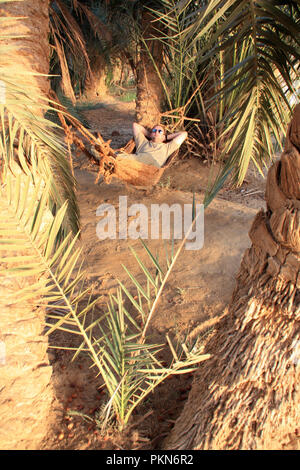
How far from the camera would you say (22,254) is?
5.89ft

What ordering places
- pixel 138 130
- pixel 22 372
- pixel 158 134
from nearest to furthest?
pixel 22 372 < pixel 158 134 < pixel 138 130

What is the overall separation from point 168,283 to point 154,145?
2.07 m

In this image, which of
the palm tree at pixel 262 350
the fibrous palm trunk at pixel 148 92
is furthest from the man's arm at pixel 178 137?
the palm tree at pixel 262 350

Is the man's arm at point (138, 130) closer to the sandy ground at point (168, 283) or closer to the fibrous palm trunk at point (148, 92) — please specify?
the fibrous palm trunk at point (148, 92)

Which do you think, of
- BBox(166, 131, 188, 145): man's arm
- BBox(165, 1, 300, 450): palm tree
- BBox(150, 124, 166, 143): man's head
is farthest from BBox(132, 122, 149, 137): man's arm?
BBox(165, 1, 300, 450): palm tree

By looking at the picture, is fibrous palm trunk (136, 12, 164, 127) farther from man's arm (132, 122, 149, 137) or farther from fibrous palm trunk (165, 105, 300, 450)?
fibrous palm trunk (165, 105, 300, 450)

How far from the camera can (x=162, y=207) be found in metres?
4.75

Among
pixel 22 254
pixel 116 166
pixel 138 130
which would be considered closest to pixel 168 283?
pixel 116 166

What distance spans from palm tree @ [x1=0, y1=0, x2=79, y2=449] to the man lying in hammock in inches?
90.5

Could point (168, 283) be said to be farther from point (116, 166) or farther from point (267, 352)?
point (267, 352)

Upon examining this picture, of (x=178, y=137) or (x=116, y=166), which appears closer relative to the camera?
(x=116, y=166)

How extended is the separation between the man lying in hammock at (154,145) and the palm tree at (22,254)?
230 cm

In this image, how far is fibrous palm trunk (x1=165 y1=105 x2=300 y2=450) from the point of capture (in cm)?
139

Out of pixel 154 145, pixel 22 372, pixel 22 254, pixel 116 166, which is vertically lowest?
pixel 22 372
